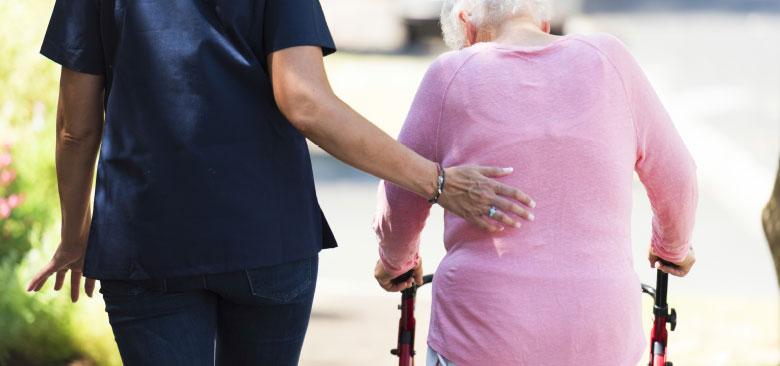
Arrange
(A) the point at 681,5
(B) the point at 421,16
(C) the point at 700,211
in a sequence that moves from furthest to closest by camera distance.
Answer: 1. (A) the point at 681,5
2. (B) the point at 421,16
3. (C) the point at 700,211

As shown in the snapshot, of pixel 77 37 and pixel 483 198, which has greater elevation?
pixel 77 37

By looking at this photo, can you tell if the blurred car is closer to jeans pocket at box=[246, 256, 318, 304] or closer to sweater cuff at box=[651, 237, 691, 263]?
sweater cuff at box=[651, 237, 691, 263]

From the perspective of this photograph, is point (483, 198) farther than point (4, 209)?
No

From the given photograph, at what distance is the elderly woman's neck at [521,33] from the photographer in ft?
10.4

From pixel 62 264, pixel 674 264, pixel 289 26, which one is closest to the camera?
pixel 289 26

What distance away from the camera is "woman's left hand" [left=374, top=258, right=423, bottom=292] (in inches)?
144

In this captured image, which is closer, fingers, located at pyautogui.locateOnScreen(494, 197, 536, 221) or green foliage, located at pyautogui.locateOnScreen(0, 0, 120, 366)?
fingers, located at pyautogui.locateOnScreen(494, 197, 536, 221)

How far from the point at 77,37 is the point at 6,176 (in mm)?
3640

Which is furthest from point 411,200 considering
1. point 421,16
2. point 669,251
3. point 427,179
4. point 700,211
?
point 421,16

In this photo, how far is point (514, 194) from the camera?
2986mm

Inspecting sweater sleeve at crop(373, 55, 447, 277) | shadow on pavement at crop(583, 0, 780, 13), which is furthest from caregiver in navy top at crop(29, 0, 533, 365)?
shadow on pavement at crop(583, 0, 780, 13)

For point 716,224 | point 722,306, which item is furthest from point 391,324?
point 716,224

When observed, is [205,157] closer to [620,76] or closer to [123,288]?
[123,288]

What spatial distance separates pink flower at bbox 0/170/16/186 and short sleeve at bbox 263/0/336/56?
3.85 m
